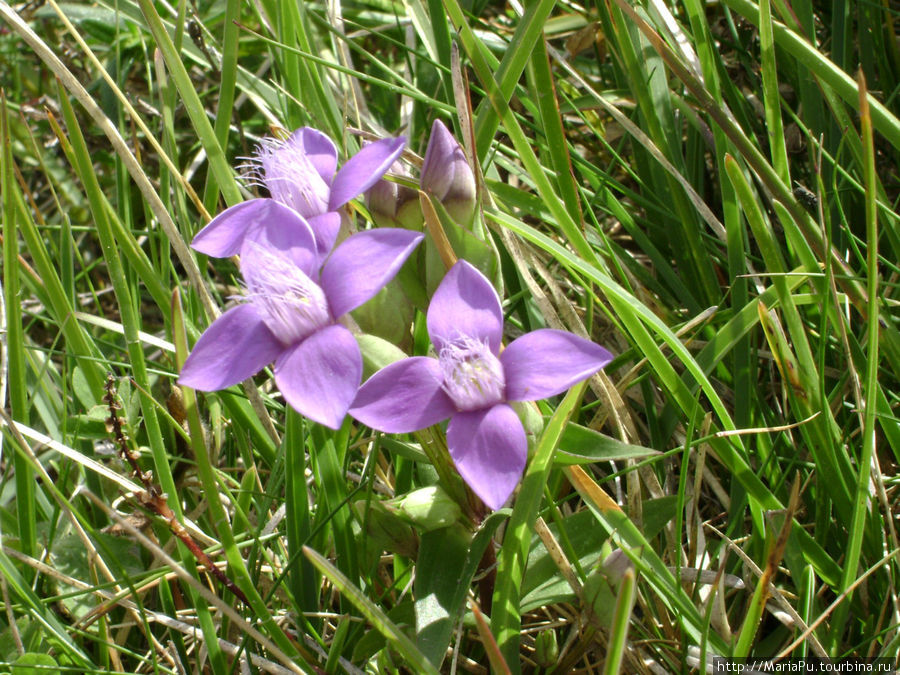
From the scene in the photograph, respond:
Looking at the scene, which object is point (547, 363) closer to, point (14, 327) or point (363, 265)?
point (363, 265)

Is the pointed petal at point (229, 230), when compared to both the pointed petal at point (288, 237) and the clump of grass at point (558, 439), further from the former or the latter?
the clump of grass at point (558, 439)

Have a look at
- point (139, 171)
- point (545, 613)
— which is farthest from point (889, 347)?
point (139, 171)

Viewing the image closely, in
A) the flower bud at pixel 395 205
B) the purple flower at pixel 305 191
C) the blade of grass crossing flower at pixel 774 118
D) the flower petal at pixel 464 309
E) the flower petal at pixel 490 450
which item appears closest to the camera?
the flower petal at pixel 490 450

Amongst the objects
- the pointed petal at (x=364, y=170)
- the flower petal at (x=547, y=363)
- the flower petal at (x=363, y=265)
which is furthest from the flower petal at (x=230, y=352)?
the flower petal at (x=547, y=363)

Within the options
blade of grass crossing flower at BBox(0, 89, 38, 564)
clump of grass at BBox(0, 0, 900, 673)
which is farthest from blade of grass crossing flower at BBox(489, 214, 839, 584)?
blade of grass crossing flower at BBox(0, 89, 38, 564)

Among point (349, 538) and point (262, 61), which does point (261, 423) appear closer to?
point (349, 538)

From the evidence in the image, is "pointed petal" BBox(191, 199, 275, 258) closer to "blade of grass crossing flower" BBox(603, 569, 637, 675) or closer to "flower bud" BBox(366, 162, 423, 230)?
"flower bud" BBox(366, 162, 423, 230)

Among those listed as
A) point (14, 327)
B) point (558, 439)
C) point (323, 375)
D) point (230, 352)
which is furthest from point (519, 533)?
point (14, 327)
